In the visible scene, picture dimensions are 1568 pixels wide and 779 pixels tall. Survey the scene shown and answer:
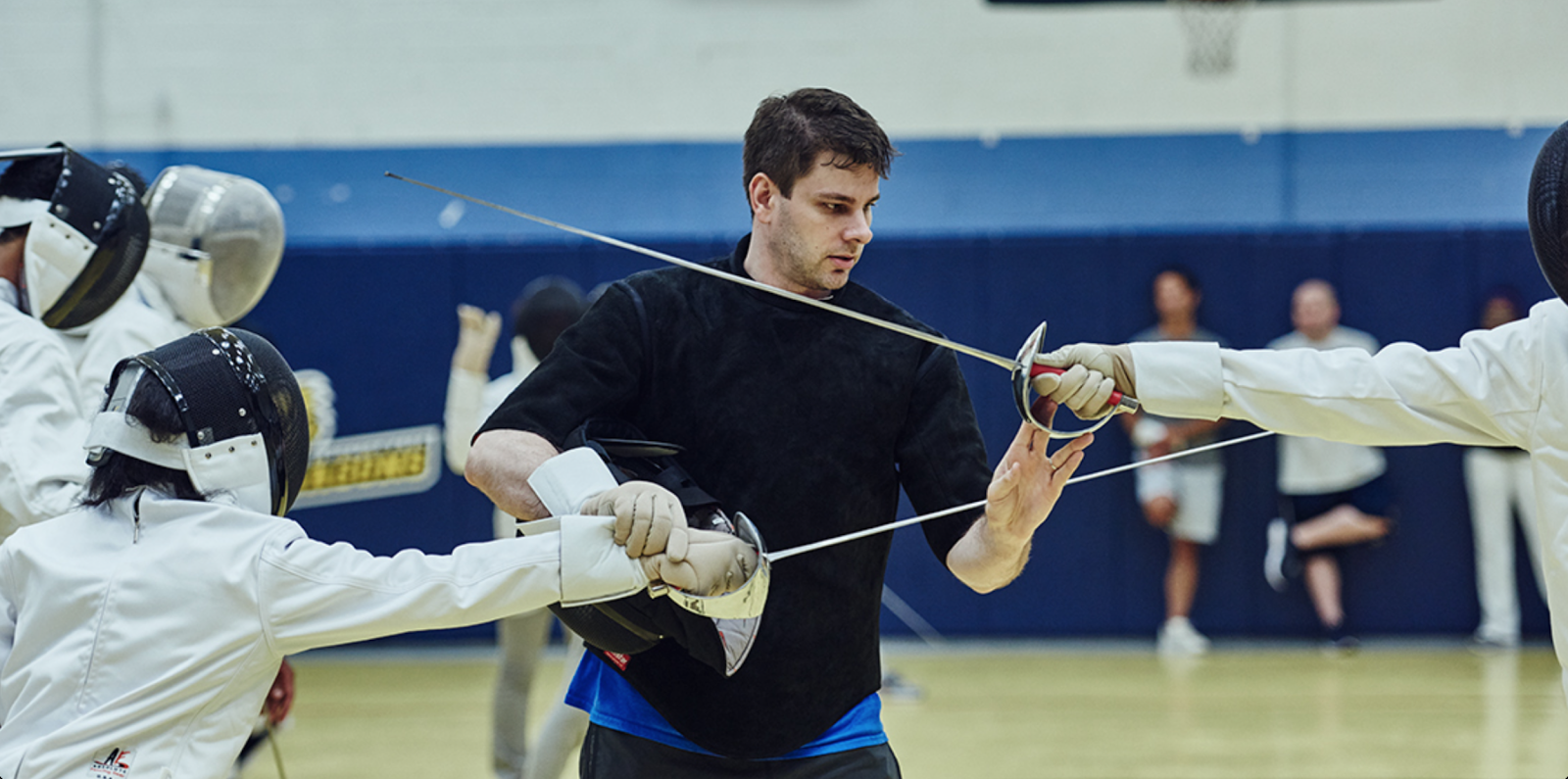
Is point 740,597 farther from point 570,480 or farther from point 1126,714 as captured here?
point 1126,714

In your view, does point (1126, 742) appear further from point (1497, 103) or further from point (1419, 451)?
point (1497, 103)

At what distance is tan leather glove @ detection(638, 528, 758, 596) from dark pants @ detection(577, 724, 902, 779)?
1.22 ft

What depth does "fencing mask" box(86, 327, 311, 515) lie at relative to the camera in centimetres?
166

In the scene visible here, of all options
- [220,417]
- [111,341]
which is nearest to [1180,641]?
[111,341]

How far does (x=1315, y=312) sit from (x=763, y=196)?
4704 mm

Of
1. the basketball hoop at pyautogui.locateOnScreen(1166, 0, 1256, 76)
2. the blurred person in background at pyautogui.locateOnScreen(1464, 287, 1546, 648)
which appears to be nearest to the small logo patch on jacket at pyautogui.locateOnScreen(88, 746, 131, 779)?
the blurred person in background at pyautogui.locateOnScreen(1464, 287, 1546, 648)

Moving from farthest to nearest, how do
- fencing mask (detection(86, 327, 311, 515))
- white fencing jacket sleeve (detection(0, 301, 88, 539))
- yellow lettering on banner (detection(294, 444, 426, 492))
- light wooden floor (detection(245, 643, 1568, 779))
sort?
yellow lettering on banner (detection(294, 444, 426, 492)), light wooden floor (detection(245, 643, 1568, 779)), white fencing jacket sleeve (detection(0, 301, 88, 539)), fencing mask (detection(86, 327, 311, 515))

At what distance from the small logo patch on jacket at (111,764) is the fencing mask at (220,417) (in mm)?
329

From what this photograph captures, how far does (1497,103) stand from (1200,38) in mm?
1681

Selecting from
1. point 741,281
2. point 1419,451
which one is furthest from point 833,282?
point 1419,451

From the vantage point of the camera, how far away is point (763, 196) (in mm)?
1992

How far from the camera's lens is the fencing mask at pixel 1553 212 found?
1665 mm

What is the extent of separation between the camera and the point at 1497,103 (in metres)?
7.30

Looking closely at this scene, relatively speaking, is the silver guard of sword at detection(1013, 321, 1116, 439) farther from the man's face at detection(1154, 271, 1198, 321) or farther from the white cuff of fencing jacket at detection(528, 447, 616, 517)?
the man's face at detection(1154, 271, 1198, 321)
